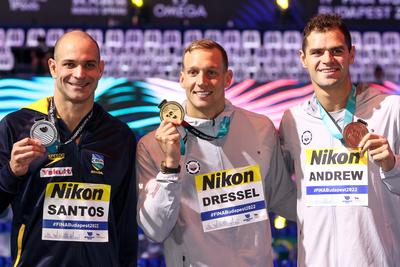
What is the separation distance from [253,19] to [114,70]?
2779mm

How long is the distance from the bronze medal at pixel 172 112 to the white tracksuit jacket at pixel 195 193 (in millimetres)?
160

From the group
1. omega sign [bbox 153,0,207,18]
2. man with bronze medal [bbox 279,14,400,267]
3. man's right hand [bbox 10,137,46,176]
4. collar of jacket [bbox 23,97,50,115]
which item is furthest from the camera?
omega sign [bbox 153,0,207,18]

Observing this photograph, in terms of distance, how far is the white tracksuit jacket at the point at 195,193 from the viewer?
319 centimetres

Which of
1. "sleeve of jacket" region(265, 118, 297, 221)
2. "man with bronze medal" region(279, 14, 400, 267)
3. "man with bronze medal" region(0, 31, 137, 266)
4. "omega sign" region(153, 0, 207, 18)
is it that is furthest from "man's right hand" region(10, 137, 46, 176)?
"omega sign" region(153, 0, 207, 18)

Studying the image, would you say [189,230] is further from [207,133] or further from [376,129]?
[376,129]

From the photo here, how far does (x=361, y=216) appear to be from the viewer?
319 cm

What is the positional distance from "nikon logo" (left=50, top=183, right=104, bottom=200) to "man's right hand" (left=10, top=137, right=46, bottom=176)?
22 cm

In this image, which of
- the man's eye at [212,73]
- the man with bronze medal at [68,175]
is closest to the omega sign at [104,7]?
the man with bronze medal at [68,175]

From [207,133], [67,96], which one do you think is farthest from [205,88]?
[67,96]

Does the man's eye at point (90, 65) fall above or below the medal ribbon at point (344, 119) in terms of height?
above

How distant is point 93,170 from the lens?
3.22m

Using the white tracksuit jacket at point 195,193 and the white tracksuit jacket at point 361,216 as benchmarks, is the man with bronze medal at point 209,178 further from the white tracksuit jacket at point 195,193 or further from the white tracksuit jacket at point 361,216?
the white tracksuit jacket at point 361,216

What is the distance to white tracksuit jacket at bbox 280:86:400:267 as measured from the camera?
3.17m

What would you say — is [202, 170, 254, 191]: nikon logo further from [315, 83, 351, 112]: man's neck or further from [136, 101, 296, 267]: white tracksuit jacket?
[315, 83, 351, 112]: man's neck
